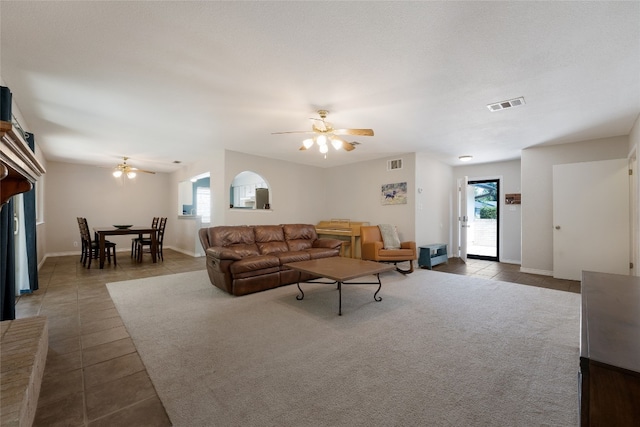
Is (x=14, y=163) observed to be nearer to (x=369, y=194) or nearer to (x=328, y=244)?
(x=328, y=244)

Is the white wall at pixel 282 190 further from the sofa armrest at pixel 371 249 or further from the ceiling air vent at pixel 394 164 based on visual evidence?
the sofa armrest at pixel 371 249

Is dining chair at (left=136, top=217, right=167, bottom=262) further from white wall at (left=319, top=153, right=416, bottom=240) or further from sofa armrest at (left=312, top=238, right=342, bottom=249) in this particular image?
white wall at (left=319, top=153, right=416, bottom=240)

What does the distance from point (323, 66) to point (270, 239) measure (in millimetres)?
3252

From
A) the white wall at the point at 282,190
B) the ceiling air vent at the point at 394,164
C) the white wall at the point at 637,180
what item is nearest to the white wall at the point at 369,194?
the ceiling air vent at the point at 394,164

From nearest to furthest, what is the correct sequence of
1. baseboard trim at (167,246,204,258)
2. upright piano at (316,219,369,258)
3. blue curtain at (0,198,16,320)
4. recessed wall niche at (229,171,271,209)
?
blue curtain at (0,198,16,320) → upright piano at (316,219,369,258) → baseboard trim at (167,246,204,258) → recessed wall niche at (229,171,271,209)

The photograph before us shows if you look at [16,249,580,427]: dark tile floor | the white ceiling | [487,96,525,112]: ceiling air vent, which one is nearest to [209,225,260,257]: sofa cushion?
[16,249,580,427]: dark tile floor

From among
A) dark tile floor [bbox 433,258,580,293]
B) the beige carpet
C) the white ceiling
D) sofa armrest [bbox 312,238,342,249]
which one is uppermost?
the white ceiling

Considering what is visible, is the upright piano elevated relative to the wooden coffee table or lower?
elevated

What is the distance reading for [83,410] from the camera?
5.17ft

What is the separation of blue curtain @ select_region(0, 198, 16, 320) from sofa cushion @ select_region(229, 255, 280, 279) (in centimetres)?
212

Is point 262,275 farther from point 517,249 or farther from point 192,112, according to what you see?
point 517,249

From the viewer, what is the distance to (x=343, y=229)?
21.2ft

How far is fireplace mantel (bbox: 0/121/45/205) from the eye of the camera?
118 centimetres

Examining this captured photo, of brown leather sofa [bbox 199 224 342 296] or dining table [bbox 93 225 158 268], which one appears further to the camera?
dining table [bbox 93 225 158 268]
